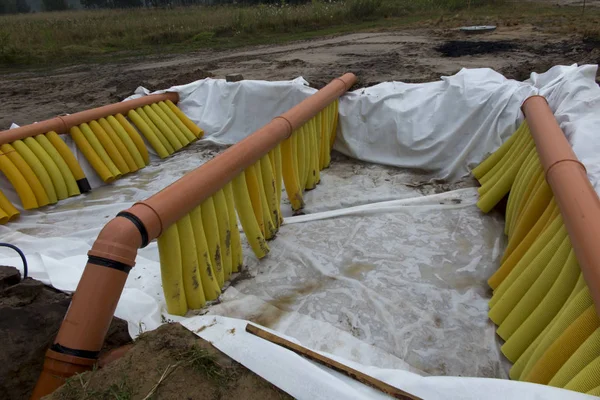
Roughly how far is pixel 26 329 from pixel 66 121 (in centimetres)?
303

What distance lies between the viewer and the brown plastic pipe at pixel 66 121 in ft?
13.2

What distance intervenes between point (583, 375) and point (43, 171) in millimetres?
4319

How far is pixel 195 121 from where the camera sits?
223 inches

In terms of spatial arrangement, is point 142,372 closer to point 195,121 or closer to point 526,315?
point 526,315

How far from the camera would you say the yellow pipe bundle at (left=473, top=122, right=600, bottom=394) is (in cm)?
157

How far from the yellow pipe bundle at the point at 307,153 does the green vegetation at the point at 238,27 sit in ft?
25.3

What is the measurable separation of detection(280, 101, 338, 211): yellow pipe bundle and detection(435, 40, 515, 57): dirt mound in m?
4.44

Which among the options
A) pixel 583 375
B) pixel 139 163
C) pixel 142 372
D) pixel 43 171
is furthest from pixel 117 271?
pixel 139 163

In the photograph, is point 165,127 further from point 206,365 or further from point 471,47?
point 471,47

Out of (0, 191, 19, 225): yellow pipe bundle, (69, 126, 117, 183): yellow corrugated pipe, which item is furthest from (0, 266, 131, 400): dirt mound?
(69, 126, 117, 183): yellow corrugated pipe

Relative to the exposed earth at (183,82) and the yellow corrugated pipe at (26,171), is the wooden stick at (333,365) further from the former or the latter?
the yellow corrugated pipe at (26,171)

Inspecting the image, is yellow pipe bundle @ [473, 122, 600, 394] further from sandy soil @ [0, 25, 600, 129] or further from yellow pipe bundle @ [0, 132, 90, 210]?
yellow pipe bundle @ [0, 132, 90, 210]

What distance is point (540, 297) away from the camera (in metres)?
2.05

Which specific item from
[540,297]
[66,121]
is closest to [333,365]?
[540,297]
